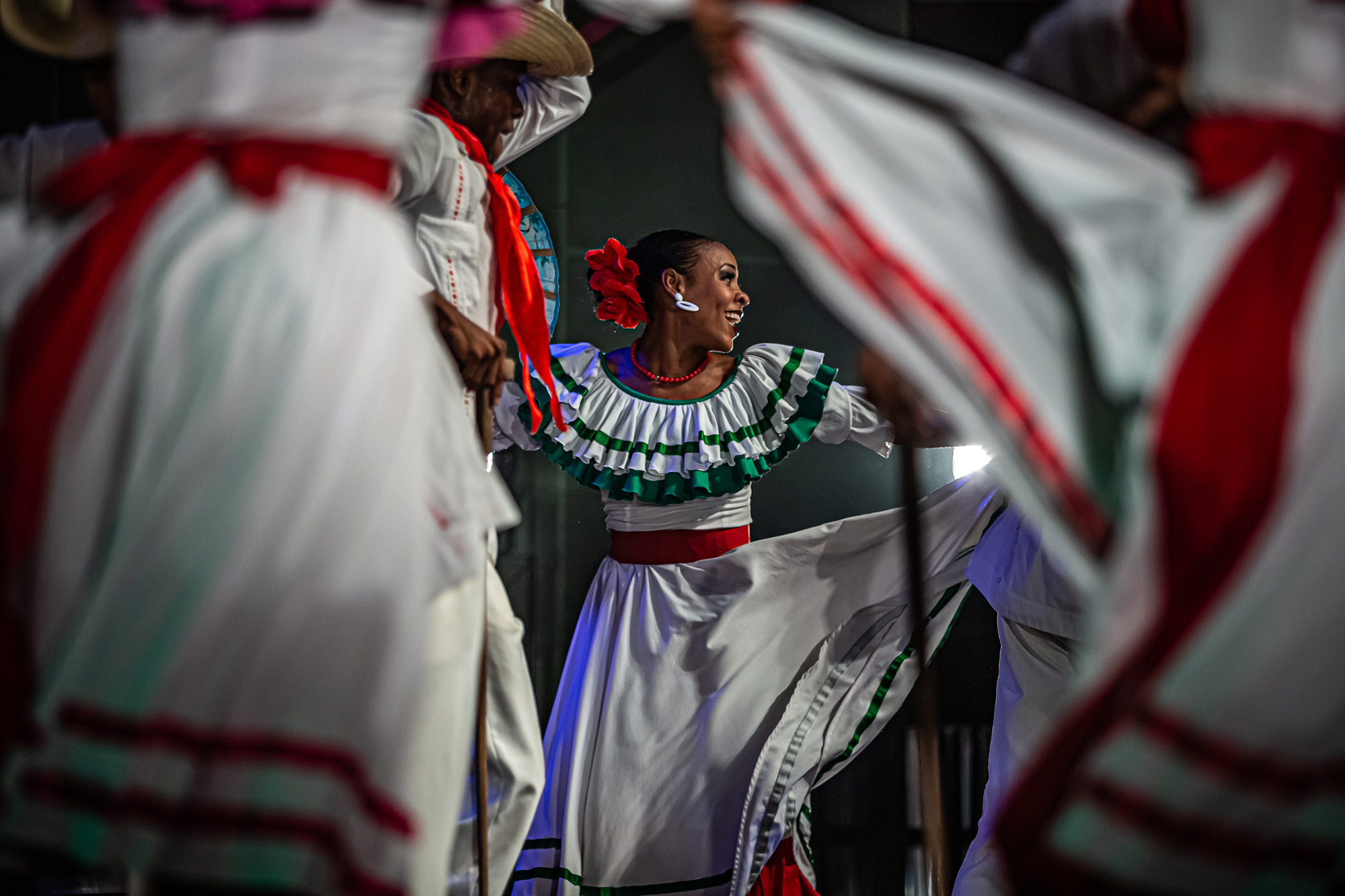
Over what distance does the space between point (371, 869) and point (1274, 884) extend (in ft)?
2.78

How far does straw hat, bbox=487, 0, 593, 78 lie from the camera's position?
90.1 inches

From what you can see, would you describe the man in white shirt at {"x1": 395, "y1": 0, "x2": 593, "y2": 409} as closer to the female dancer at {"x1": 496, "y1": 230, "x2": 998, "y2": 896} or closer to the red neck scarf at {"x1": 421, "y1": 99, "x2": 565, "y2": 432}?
the red neck scarf at {"x1": 421, "y1": 99, "x2": 565, "y2": 432}

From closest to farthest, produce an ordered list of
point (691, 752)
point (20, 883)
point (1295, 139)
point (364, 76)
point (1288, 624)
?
1. point (1288, 624)
2. point (1295, 139)
3. point (364, 76)
4. point (20, 883)
5. point (691, 752)

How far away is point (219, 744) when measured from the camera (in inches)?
41.4

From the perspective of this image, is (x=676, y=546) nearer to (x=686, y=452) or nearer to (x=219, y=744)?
(x=686, y=452)

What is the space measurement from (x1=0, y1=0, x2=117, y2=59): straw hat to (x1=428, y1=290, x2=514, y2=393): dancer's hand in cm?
64

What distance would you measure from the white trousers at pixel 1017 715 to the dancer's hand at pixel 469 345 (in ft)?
4.76

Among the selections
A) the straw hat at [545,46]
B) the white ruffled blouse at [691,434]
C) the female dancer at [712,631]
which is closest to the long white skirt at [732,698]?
the female dancer at [712,631]

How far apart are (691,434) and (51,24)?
1.92m

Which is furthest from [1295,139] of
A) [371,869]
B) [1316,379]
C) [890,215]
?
[371,869]

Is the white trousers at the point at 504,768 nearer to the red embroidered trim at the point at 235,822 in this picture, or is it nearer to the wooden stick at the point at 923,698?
the wooden stick at the point at 923,698

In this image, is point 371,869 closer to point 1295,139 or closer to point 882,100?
point 882,100

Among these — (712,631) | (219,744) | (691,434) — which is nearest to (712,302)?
(691,434)

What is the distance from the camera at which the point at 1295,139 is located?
1113 millimetres
